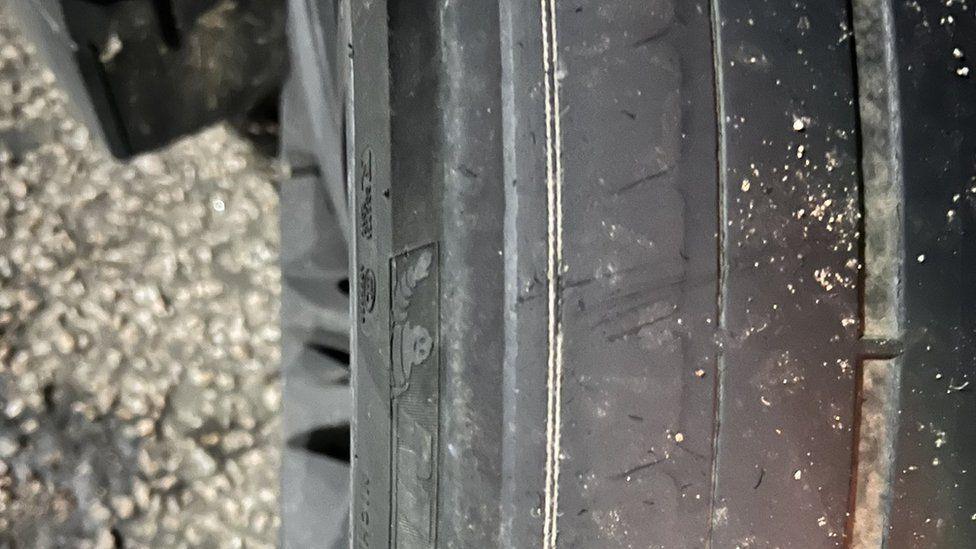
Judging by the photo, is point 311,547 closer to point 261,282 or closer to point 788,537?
point 261,282

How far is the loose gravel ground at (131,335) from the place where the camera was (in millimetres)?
1106

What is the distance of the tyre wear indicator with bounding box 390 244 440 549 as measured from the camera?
49cm

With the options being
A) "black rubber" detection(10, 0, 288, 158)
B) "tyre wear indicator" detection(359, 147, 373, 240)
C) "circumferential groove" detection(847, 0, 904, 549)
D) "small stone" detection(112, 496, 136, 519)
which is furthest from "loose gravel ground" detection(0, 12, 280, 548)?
"circumferential groove" detection(847, 0, 904, 549)

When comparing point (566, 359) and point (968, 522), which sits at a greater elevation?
point (566, 359)

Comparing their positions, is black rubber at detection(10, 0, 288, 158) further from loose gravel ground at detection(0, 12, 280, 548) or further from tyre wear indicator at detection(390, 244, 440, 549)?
tyre wear indicator at detection(390, 244, 440, 549)

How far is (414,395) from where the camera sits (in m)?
0.52

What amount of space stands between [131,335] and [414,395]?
2.53ft

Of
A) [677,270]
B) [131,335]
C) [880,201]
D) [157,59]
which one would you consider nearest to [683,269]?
[677,270]

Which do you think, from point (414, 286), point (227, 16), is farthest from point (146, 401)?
point (414, 286)

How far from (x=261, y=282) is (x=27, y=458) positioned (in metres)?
0.38

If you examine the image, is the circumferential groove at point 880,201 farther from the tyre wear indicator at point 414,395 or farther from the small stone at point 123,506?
the small stone at point 123,506

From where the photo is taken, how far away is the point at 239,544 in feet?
3.71

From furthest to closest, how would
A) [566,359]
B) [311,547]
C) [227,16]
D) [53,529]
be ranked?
[53,529] → [311,547] → [227,16] → [566,359]

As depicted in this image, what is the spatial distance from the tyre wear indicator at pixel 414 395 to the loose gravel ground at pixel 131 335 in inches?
25.6
